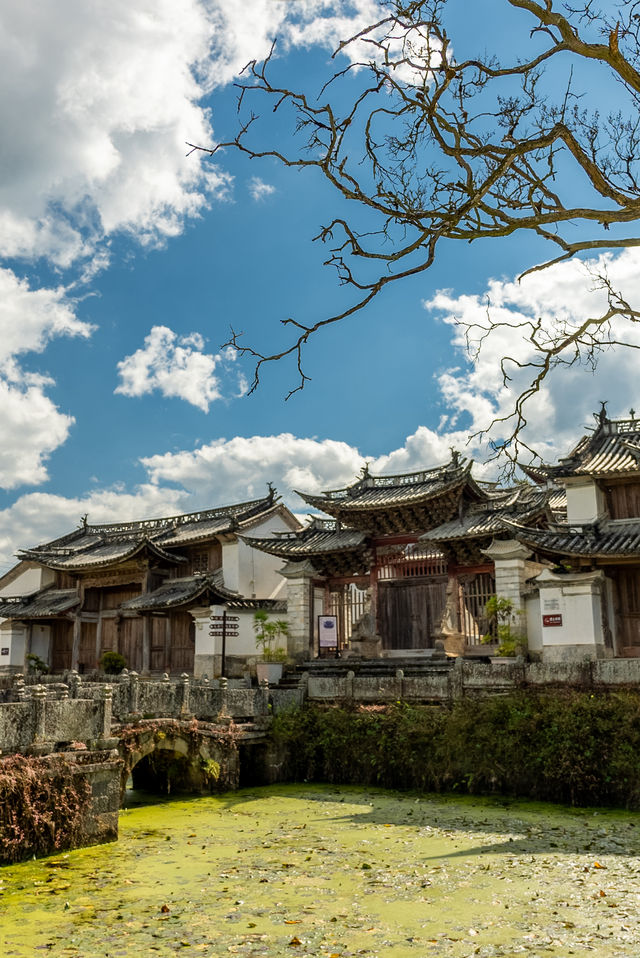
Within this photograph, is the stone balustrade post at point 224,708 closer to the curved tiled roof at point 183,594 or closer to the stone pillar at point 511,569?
the curved tiled roof at point 183,594

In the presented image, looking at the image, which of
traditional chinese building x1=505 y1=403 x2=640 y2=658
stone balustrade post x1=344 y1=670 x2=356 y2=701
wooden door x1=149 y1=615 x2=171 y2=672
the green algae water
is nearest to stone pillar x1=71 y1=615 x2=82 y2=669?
wooden door x1=149 y1=615 x2=171 y2=672

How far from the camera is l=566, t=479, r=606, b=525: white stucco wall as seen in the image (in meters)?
18.5

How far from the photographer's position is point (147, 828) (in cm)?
1247

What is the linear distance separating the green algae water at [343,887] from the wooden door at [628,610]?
4.79 m

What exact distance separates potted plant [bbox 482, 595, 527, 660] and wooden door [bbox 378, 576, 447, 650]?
2.95 metres

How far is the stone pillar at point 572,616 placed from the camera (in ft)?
52.5

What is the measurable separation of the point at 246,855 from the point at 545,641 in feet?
27.5

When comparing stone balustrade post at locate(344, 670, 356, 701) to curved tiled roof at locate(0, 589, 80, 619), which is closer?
stone balustrade post at locate(344, 670, 356, 701)

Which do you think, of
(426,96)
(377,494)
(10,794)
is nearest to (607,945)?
(426,96)

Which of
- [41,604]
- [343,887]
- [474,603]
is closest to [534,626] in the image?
[474,603]

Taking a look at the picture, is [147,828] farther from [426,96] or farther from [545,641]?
[426,96]

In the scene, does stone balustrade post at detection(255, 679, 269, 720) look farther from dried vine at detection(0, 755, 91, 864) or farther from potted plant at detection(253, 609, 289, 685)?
dried vine at detection(0, 755, 91, 864)

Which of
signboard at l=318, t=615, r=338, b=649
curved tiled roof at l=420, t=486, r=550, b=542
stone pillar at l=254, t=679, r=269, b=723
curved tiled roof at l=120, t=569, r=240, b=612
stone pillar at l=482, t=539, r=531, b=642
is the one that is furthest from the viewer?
curved tiled roof at l=120, t=569, r=240, b=612

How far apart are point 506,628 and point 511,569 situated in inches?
55.0
